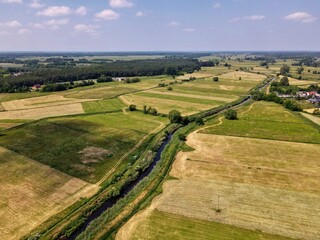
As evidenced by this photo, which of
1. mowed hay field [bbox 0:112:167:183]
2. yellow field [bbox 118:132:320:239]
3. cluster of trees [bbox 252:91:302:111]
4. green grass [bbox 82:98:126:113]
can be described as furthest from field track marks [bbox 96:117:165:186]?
cluster of trees [bbox 252:91:302:111]

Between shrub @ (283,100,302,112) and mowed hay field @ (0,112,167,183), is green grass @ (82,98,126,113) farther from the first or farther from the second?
shrub @ (283,100,302,112)

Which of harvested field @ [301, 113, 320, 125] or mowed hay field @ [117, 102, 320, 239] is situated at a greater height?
harvested field @ [301, 113, 320, 125]

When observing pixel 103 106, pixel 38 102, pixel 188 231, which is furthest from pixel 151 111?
pixel 188 231

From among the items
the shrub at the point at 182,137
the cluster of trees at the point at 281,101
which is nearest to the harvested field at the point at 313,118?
the cluster of trees at the point at 281,101

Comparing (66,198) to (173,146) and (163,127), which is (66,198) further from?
(163,127)

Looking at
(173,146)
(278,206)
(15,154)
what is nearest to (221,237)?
(278,206)

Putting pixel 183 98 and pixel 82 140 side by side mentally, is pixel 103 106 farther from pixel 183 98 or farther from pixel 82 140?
pixel 82 140

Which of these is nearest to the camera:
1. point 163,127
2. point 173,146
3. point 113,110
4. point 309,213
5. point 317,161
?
point 309,213
